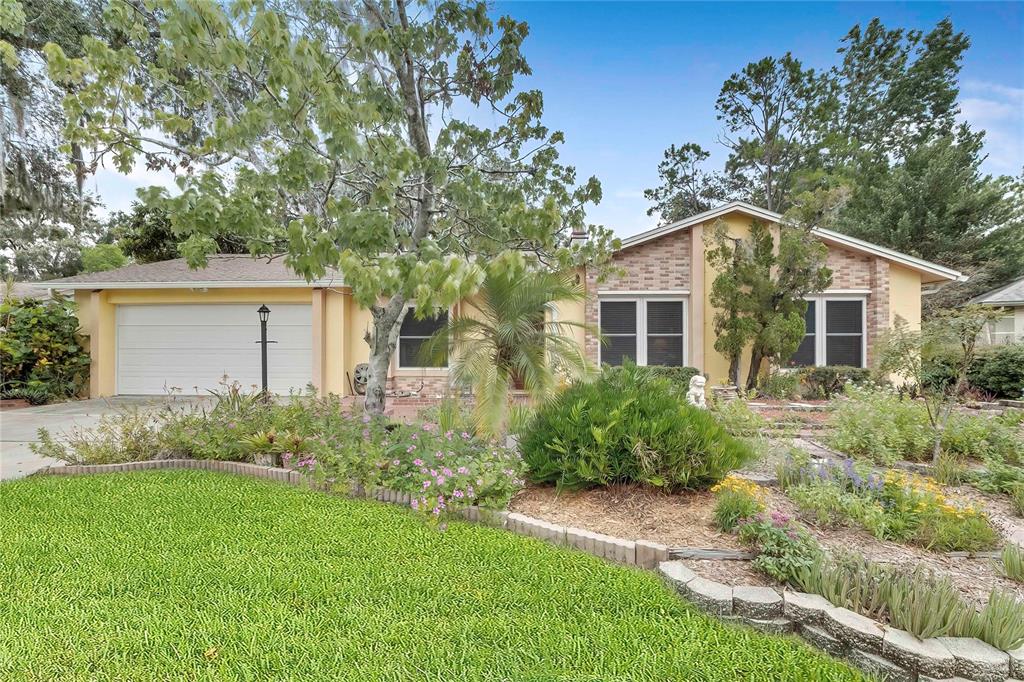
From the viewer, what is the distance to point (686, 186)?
26.1 metres

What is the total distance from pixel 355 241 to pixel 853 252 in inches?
467

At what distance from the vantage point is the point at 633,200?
2670 centimetres

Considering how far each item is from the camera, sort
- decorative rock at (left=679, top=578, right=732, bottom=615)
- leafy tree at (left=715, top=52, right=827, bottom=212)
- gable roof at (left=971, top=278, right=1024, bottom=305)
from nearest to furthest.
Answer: decorative rock at (left=679, top=578, right=732, bottom=615), gable roof at (left=971, top=278, right=1024, bottom=305), leafy tree at (left=715, top=52, right=827, bottom=212)

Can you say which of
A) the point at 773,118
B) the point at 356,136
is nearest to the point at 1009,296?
the point at 773,118

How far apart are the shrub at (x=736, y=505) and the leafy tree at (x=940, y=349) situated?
2756mm

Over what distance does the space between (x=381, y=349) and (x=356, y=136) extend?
2913 millimetres

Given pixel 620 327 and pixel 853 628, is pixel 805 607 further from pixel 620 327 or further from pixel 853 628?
pixel 620 327

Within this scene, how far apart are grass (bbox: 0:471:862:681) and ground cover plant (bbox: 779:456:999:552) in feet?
5.24

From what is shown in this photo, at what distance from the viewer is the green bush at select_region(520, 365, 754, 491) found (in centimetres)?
390

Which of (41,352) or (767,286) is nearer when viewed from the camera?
(767,286)

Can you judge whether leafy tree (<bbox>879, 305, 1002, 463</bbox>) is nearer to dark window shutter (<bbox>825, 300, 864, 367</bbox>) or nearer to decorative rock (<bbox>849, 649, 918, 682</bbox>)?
decorative rock (<bbox>849, 649, 918, 682</bbox>)

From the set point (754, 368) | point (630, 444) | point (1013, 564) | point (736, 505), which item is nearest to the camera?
point (1013, 564)

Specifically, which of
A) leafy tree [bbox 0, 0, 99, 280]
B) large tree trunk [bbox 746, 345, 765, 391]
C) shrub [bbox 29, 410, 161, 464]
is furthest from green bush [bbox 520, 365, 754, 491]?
leafy tree [bbox 0, 0, 99, 280]

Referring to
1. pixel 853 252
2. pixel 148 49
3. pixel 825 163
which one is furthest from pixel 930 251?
pixel 148 49
